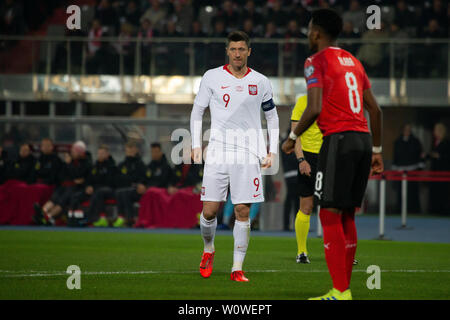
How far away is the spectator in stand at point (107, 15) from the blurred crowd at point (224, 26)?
27 mm

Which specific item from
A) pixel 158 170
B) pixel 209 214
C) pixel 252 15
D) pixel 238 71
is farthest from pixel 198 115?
pixel 252 15

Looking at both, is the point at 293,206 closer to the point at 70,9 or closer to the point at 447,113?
the point at 447,113

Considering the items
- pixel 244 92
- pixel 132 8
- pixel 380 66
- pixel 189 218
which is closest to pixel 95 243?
pixel 189 218

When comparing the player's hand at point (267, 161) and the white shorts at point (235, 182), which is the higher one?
the player's hand at point (267, 161)

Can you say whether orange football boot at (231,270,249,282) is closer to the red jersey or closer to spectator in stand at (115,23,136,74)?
the red jersey

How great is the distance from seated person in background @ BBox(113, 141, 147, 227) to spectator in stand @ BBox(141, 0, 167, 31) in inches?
238

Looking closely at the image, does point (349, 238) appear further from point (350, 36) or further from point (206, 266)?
point (350, 36)

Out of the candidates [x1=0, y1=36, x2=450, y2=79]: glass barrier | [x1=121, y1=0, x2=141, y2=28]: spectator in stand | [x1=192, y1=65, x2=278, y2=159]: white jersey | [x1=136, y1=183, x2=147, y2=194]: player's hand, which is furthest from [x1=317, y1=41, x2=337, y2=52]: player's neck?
[x1=121, y1=0, x2=141, y2=28]: spectator in stand

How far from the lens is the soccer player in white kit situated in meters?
7.75

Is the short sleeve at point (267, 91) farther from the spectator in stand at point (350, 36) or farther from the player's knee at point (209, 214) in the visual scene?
the spectator in stand at point (350, 36)

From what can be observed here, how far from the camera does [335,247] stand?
602 cm

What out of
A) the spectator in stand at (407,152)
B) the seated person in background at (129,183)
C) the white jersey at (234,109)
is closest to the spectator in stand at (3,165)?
the seated person in background at (129,183)

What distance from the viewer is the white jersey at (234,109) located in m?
7.75

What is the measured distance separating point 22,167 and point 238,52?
33.8 ft
